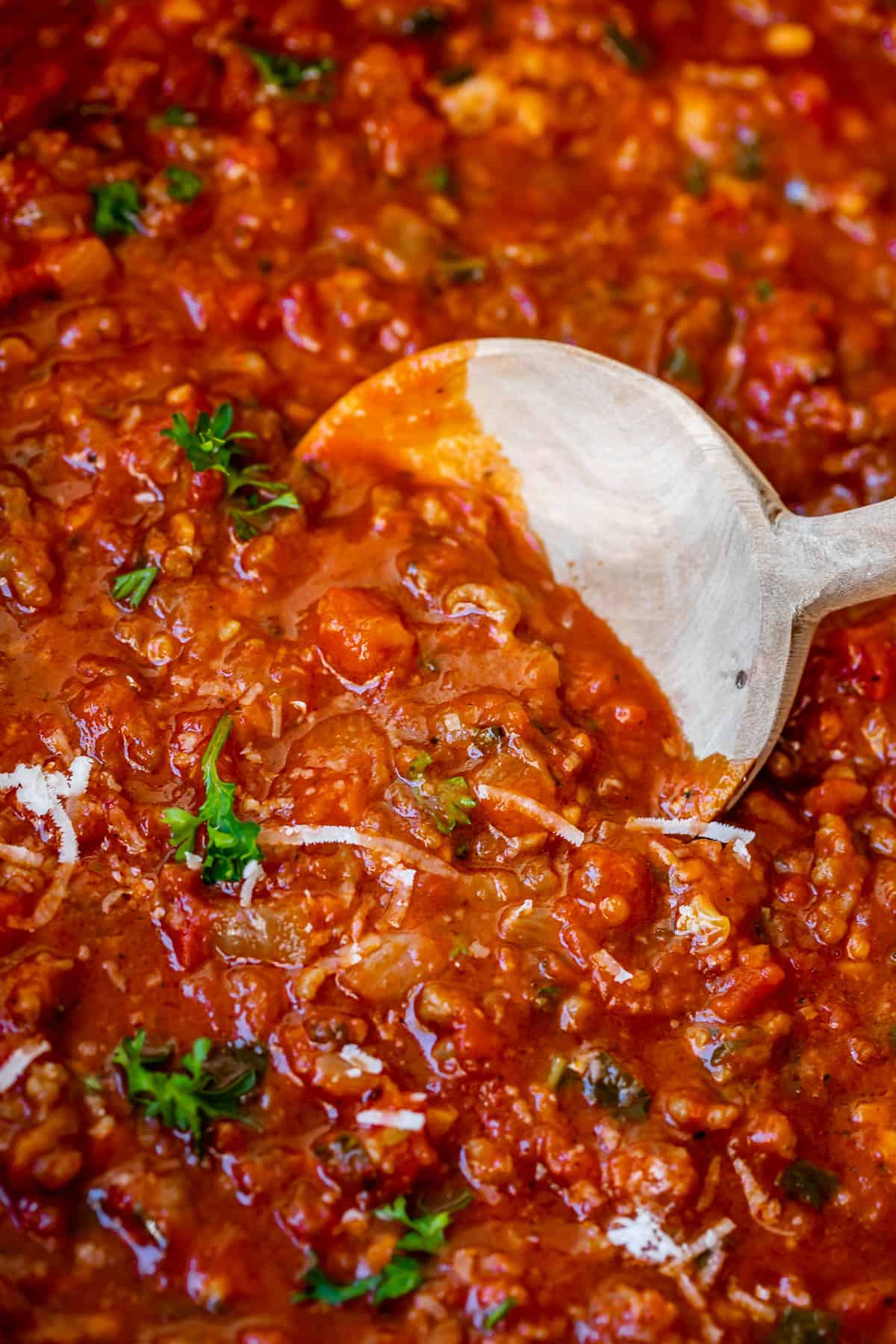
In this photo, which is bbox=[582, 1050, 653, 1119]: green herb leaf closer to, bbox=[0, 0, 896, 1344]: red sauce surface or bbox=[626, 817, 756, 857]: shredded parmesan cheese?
bbox=[0, 0, 896, 1344]: red sauce surface

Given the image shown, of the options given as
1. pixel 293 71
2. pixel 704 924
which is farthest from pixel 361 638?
pixel 293 71

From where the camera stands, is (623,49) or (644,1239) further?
(623,49)

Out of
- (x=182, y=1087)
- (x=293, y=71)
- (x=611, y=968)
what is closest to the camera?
(x=182, y=1087)

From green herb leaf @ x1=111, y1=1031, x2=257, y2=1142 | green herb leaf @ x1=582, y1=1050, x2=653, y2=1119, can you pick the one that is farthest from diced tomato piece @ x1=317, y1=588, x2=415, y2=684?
green herb leaf @ x1=582, y1=1050, x2=653, y2=1119

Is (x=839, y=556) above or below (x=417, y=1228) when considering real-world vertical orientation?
above

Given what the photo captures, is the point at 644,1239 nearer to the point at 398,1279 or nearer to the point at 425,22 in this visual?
the point at 398,1279

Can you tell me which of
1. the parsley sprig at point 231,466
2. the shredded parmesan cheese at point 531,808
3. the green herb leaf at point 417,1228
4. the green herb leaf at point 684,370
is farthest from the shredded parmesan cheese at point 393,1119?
the green herb leaf at point 684,370

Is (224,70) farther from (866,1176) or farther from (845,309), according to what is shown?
(866,1176)
